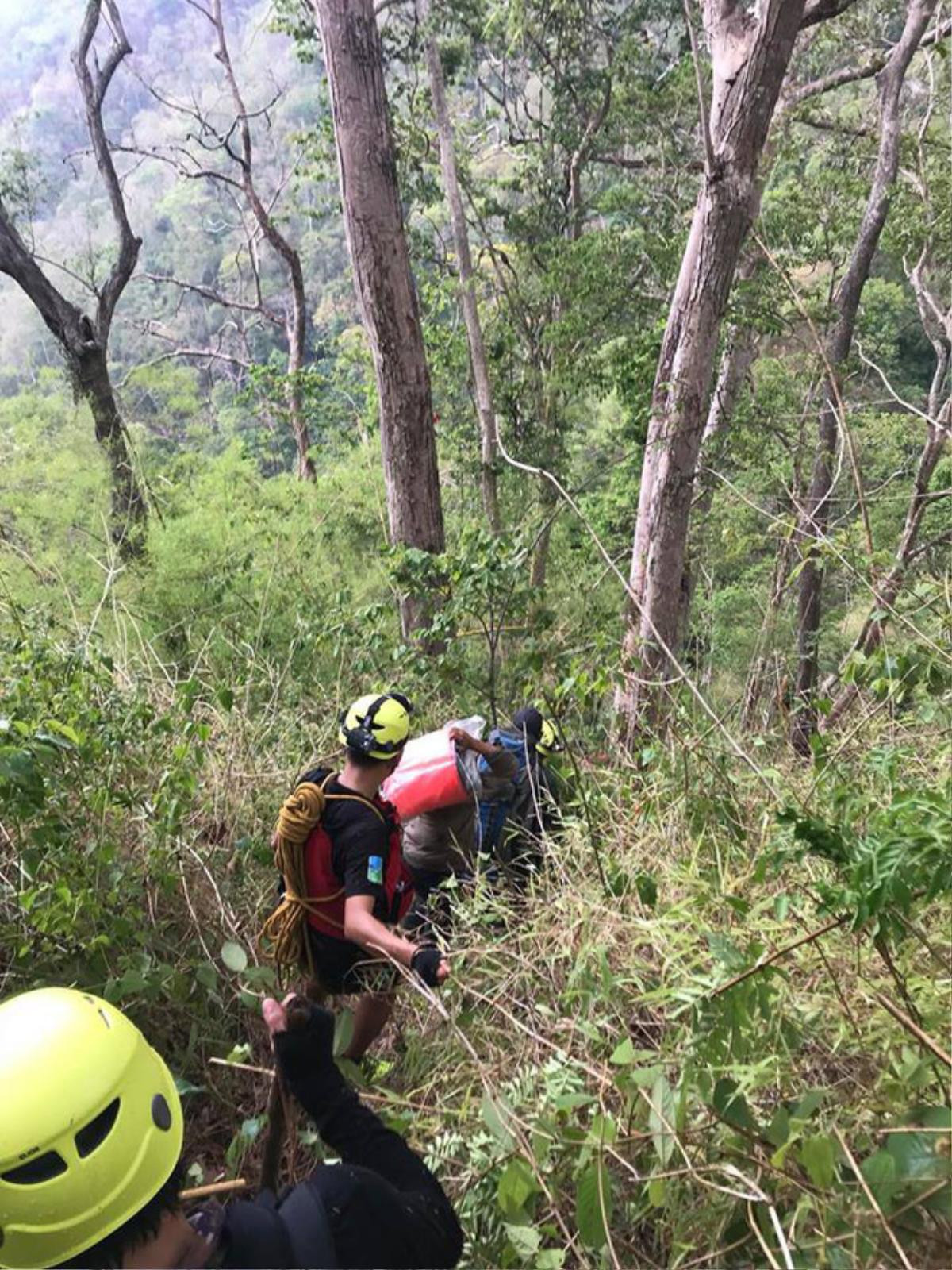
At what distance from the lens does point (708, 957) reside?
1.86 meters

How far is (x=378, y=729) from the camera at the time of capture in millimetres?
2609

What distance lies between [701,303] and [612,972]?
11.9 feet

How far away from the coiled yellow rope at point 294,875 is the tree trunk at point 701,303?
156 centimetres

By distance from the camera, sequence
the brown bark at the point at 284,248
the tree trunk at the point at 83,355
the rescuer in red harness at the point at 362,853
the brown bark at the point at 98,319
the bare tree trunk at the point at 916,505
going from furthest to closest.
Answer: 1. the brown bark at the point at 284,248
2. the tree trunk at the point at 83,355
3. the brown bark at the point at 98,319
4. the bare tree trunk at the point at 916,505
5. the rescuer in red harness at the point at 362,853

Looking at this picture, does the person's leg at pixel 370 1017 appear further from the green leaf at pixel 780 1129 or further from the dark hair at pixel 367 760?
the green leaf at pixel 780 1129

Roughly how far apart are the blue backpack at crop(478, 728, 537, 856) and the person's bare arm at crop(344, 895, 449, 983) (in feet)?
3.38

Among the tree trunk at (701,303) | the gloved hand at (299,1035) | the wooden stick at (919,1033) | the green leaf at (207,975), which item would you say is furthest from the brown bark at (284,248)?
the wooden stick at (919,1033)

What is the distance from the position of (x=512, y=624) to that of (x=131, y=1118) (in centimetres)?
316

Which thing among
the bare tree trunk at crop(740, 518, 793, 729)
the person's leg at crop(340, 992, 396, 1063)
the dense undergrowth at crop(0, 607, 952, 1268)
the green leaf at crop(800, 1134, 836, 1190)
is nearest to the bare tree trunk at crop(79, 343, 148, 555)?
the dense undergrowth at crop(0, 607, 952, 1268)

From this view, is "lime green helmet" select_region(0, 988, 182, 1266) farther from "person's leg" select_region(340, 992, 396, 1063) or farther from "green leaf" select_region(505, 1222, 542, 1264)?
"person's leg" select_region(340, 992, 396, 1063)

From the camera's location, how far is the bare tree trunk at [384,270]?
470 cm

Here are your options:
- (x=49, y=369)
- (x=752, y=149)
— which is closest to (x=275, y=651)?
(x=752, y=149)

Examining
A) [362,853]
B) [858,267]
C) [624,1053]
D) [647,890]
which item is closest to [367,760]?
[362,853]

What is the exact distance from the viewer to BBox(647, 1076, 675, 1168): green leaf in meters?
1.45
